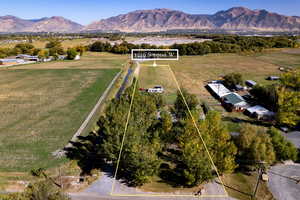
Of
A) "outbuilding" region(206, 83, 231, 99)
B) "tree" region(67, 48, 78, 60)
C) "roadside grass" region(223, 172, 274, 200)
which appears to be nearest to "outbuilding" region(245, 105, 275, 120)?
"outbuilding" region(206, 83, 231, 99)

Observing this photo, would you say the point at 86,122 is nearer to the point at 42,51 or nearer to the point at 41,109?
the point at 41,109

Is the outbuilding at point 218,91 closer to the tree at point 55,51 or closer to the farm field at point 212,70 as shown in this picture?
the farm field at point 212,70

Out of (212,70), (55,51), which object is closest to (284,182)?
(212,70)

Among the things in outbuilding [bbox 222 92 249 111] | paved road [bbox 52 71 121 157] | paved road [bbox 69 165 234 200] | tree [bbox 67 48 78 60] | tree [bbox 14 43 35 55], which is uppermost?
tree [bbox 14 43 35 55]

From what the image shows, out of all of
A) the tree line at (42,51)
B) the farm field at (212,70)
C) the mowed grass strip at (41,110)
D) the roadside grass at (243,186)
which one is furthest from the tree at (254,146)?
the tree line at (42,51)

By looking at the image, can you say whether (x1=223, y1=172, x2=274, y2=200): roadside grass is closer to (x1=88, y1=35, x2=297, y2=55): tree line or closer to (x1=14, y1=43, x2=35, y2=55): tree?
(x1=88, y1=35, x2=297, y2=55): tree line
